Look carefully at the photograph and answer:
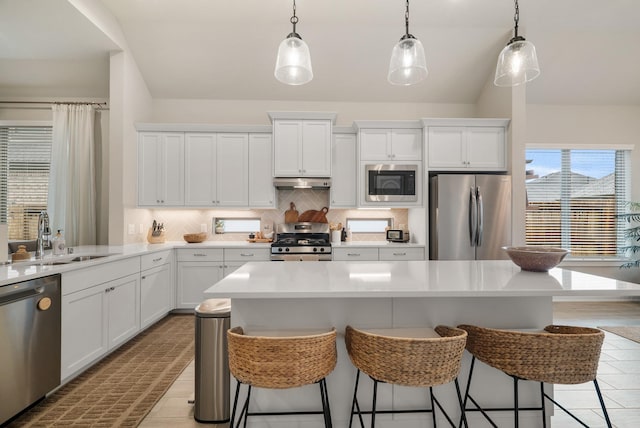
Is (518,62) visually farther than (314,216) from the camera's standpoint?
No

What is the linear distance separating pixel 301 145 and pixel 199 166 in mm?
1334

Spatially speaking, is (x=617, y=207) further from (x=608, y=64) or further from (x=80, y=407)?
(x=80, y=407)

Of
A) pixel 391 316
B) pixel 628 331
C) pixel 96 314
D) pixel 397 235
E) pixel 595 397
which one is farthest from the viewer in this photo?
pixel 397 235

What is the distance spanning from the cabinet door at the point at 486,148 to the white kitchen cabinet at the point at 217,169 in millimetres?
2826

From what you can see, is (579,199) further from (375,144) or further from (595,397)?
(595,397)

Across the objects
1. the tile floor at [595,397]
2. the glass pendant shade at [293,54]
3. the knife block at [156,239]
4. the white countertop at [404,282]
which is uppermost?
the glass pendant shade at [293,54]

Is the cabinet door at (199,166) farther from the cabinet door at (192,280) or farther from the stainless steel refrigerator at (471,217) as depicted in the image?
the stainless steel refrigerator at (471,217)

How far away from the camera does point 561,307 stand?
4.46 metres

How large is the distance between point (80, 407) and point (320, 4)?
414 centimetres

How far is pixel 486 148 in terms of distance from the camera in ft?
13.7

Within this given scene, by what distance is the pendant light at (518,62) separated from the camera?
6.06ft

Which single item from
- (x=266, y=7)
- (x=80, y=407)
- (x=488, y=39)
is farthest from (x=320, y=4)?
(x=80, y=407)

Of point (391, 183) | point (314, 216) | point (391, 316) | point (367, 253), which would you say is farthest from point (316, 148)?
point (391, 316)

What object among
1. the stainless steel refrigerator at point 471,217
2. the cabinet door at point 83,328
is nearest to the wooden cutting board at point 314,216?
the stainless steel refrigerator at point 471,217
